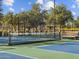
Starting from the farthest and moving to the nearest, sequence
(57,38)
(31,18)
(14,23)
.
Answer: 1. (14,23)
2. (31,18)
3. (57,38)

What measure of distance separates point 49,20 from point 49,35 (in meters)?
15.1

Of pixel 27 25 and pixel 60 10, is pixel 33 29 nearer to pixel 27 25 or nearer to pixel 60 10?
pixel 27 25

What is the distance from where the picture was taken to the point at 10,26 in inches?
1662

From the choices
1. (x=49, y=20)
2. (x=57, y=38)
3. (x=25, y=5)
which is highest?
(x=25, y=5)

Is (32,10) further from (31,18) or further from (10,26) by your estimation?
(10,26)

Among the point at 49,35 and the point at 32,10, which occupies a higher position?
the point at 32,10

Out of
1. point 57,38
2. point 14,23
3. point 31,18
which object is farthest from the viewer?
point 14,23

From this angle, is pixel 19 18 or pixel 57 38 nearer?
pixel 57 38

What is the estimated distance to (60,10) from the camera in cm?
3988

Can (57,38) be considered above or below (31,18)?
below

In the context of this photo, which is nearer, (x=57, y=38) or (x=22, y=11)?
(x=57, y=38)

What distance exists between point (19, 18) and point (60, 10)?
23.4 ft

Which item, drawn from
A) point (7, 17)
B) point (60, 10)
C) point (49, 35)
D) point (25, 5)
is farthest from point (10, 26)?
point (49, 35)

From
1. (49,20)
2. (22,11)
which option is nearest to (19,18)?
(22,11)
